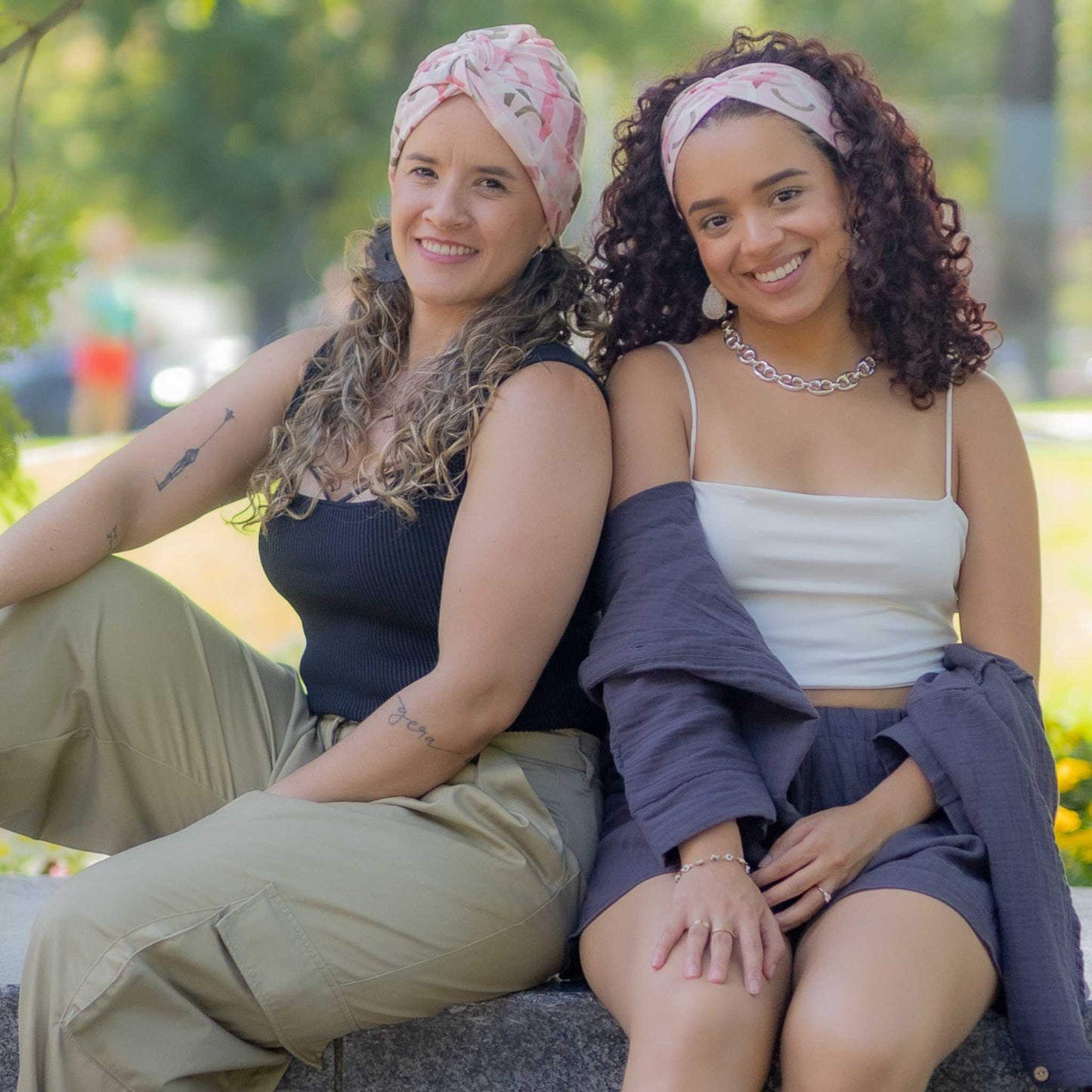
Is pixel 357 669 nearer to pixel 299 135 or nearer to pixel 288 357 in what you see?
pixel 288 357

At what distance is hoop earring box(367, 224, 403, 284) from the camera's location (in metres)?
2.74

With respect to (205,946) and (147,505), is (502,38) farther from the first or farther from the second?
(205,946)

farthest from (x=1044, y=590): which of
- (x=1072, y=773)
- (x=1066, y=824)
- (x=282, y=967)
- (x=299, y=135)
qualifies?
(x=299, y=135)

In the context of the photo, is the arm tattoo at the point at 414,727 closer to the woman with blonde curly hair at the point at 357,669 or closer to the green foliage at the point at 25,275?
the woman with blonde curly hair at the point at 357,669

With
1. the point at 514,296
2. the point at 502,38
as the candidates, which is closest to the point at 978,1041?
the point at 514,296

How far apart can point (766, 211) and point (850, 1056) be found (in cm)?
138

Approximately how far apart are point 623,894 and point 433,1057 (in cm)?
41

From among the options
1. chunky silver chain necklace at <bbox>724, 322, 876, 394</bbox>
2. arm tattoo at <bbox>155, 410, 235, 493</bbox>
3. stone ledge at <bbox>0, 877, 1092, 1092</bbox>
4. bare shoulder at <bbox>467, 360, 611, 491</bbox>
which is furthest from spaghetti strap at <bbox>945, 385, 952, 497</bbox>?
arm tattoo at <bbox>155, 410, 235, 493</bbox>

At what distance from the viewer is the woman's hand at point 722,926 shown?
203 centimetres

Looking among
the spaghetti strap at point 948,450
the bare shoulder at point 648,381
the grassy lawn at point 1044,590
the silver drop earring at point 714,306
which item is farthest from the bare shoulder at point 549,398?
the grassy lawn at point 1044,590

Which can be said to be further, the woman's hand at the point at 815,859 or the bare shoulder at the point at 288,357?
the bare shoulder at the point at 288,357

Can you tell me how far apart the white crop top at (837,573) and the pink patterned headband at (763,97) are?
630mm

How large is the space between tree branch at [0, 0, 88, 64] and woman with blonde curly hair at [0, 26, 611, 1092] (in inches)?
41.7

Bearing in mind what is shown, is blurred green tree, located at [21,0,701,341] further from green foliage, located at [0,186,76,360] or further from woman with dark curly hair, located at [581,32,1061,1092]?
woman with dark curly hair, located at [581,32,1061,1092]
